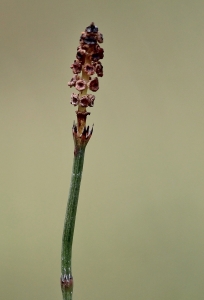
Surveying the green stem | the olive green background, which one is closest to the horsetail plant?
the green stem

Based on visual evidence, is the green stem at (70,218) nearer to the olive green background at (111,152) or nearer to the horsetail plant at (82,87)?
the horsetail plant at (82,87)

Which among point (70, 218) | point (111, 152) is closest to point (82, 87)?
point (70, 218)

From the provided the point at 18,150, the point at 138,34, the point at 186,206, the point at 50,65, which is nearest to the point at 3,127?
the point at 18,150

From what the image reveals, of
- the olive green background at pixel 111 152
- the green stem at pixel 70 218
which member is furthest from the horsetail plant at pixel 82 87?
the olive green background at pixel 111 152

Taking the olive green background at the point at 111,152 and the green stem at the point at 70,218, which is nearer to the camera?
the green stem at the point at 70,218

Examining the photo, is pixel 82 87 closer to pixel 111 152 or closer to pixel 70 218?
pixel 70 218

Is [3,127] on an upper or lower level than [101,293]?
upper

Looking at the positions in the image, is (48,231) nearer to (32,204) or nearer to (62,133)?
(32,204)
